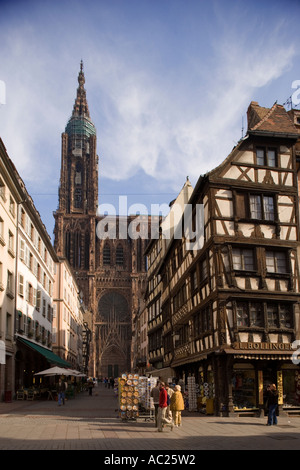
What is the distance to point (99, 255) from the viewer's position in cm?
9731

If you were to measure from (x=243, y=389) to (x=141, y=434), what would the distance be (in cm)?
704

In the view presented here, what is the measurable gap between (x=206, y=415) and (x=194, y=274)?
7.00 m

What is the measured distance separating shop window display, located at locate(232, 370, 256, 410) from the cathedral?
6737cm

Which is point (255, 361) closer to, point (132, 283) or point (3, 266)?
point (3, 266)

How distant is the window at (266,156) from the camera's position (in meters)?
22.5

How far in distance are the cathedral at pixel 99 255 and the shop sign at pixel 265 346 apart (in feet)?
222

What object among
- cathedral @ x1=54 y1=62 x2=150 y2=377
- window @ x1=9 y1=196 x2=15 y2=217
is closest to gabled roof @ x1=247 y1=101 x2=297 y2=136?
window @ x1=9 y1=196 x2=15 y2=217

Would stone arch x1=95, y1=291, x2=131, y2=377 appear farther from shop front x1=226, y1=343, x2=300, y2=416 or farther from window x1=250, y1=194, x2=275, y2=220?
shop front x1=226, y1=343, x2=300, y2=416

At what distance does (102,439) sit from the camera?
1264cm

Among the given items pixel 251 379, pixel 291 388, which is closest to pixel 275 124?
pixel 251 379

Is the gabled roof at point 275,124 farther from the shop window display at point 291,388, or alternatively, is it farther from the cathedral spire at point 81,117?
the cathedral spire at point 81,117

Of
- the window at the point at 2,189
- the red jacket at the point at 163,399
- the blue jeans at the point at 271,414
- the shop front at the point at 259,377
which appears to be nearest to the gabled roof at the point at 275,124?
the shop front at the point at 259,377

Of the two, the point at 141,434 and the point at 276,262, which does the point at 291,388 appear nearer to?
the point at 276,262
